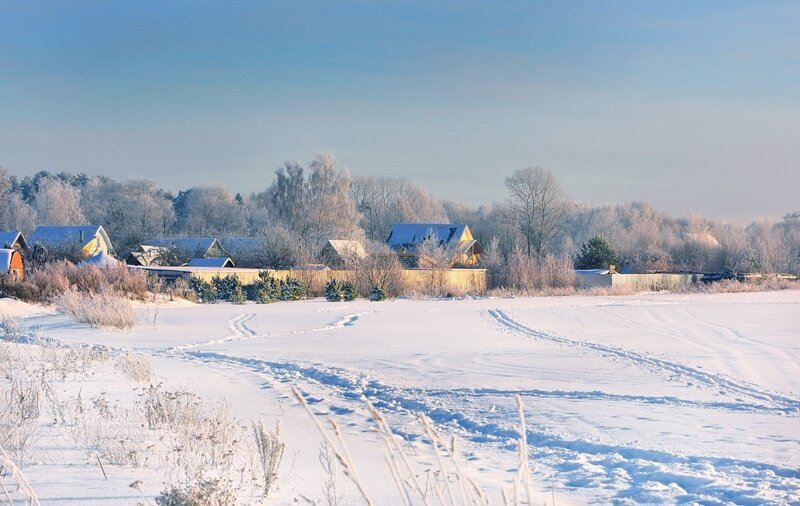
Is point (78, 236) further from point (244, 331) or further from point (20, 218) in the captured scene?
point (244, 331)

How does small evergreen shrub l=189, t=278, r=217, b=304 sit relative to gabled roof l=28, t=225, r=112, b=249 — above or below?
below

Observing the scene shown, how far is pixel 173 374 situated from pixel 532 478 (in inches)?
285

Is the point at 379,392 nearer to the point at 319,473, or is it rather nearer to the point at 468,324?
the point at 319,473

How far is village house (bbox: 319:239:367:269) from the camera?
4807cm

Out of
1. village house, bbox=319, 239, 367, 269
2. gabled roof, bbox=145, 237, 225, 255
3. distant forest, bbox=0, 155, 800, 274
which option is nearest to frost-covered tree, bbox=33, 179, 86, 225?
distant forest, bbox=0, 155, 800, 274

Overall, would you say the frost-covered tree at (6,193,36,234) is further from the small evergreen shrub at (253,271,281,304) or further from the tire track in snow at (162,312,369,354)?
the tire track in snow at (162,312,369,354)

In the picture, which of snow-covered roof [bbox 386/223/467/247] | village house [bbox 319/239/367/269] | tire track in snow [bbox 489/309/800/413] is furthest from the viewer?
snow-covered roof [bbox 386/223/467/247]

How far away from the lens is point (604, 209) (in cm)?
8881

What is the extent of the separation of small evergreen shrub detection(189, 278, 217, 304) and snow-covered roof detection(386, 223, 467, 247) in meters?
34.3

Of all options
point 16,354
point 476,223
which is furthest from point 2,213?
point 16,354

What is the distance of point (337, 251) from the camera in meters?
53.2

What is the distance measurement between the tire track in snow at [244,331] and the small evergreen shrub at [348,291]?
994 cm

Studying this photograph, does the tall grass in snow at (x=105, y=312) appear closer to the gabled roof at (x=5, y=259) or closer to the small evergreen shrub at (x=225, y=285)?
the small evergreen shrub at (x=225, y=285)

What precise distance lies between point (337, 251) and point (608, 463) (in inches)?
1845
